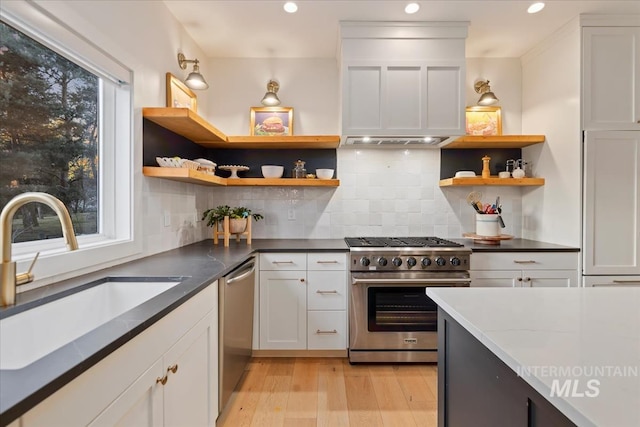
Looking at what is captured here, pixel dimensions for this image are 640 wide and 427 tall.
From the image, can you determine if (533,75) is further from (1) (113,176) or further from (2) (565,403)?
(1) (113,176)

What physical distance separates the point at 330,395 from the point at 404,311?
2.74 ft

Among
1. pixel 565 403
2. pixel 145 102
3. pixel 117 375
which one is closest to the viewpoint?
pixel 565 403

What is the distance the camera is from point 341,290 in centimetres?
254

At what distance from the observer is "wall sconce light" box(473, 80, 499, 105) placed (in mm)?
2912

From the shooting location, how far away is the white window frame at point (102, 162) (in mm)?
1271

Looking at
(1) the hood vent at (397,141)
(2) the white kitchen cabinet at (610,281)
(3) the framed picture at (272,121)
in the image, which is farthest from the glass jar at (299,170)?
(2) the white kitchen cabinet at (610,281)

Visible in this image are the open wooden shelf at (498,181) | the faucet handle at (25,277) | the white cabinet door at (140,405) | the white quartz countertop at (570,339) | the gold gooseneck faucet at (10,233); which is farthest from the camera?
the open wooden shelf at (498,181)

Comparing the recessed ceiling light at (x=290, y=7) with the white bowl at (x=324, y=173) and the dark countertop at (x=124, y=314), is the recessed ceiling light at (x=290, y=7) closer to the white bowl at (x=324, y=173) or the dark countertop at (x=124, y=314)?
the white bowl at (x=324, y=173)

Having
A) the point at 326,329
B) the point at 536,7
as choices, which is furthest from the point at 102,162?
the point at 536,7

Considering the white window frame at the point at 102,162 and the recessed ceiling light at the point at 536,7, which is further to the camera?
the recessed ceiling light at the point at 536,7

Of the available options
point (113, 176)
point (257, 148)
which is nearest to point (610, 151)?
point (257, 148)

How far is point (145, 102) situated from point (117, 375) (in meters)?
1.71

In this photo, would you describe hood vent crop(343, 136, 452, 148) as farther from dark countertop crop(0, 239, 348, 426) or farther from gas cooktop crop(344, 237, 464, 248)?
dark countertop crop(0, 239, 348, 426)

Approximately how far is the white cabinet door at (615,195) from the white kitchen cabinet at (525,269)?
0.26 m
